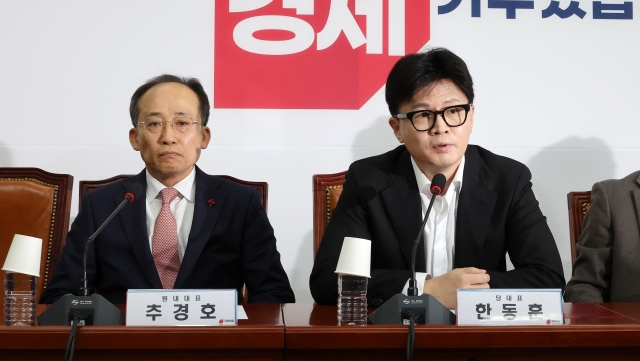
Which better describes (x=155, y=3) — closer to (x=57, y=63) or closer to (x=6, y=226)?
(x=57, y=63)

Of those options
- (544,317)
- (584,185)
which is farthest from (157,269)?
(584,185)

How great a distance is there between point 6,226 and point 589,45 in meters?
2.39

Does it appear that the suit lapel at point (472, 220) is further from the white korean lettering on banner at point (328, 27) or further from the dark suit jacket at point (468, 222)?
the white korean lettering on banner at point (328, 27)

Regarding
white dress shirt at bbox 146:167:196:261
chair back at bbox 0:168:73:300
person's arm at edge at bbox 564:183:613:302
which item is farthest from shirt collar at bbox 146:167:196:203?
person's arm at edge at bbox 564:183:613:302

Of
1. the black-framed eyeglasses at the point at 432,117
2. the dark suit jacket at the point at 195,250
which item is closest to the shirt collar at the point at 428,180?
the black-framed eyeglasses at the point at 432,117

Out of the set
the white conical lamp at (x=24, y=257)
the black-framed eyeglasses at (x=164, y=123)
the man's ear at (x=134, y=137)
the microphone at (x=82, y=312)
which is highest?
the black-framed eyeglasses at (x=164, y=123)

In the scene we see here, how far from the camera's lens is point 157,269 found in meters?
2.12

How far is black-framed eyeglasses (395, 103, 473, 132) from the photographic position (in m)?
1.98

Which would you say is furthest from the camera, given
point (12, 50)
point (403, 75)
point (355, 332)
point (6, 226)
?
point (12, 50)

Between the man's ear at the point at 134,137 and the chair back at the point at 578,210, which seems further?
the chair back at the point at 578,210

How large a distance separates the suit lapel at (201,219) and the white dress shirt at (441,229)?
0.62 metres

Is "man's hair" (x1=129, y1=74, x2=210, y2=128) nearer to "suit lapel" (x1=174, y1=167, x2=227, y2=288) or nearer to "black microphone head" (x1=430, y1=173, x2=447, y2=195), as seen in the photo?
"suit lapel" (x1=174, y1=167, x2=227, y2=288)
